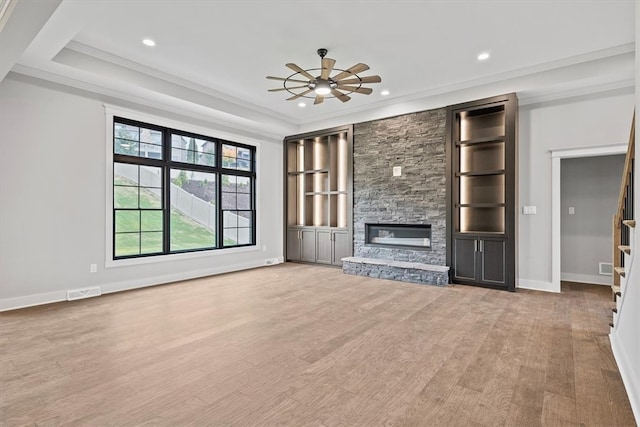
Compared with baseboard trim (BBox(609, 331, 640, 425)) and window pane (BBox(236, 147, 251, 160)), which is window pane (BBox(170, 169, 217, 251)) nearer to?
window pane (BBox(236, 147, 251, 160))

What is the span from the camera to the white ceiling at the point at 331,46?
334 cm

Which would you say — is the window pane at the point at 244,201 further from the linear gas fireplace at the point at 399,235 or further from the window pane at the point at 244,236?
the linear gas fireplace at the point at 399,235

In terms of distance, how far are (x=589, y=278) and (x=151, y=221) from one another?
7.66 meters

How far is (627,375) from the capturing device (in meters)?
2.23

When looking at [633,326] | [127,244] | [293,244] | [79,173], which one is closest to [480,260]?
[633,326]

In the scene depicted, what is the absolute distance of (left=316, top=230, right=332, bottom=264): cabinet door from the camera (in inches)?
287

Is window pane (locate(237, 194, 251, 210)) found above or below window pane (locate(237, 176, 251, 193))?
below

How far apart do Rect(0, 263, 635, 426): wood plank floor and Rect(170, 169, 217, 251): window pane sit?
1.85 meters

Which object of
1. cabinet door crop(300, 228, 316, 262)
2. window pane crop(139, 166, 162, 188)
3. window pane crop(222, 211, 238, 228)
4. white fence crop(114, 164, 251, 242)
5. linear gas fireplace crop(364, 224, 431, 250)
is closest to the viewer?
white fence crop(114, 164, 251, 242)

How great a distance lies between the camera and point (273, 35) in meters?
3.85

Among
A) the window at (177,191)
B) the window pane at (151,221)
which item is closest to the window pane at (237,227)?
the window at (177,191)

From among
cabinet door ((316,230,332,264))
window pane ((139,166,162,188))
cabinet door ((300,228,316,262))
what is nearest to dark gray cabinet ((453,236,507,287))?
cabinet door ((316,230,332,264))

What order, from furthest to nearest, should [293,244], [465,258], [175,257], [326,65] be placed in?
[293,244] < [175,257] < [465,258] < [326,65]

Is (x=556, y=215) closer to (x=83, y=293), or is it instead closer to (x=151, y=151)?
(x=151, y=151)
